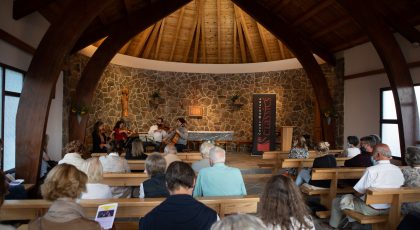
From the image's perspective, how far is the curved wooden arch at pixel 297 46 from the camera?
9.68 m

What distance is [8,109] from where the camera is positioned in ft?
19.6

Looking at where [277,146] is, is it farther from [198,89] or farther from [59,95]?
[59,95]

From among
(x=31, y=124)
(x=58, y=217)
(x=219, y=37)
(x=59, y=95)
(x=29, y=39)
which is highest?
(x=219, y=37)

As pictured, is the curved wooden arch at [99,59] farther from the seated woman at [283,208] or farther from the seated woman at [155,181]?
the seated woman at [283,208]

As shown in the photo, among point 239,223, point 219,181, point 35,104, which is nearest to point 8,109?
point 35,104

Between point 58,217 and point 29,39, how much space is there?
5.70 metres

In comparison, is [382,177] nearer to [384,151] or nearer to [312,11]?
[384,151]

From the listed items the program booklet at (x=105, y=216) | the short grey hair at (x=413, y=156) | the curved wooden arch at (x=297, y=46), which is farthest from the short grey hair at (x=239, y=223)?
the curved wooden arch at (x=297, y=46)

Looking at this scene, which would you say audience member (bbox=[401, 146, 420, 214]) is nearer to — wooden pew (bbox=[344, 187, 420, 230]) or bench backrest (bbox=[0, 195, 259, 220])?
wooden pew (bbox=[344, 187, 420, 230])

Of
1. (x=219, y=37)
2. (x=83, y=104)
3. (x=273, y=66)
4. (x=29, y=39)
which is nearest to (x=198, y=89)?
(x=219, y=37)

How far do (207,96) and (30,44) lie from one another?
7.37 m

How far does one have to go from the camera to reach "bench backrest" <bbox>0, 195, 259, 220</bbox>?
2789 millimetres

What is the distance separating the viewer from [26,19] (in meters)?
6.36

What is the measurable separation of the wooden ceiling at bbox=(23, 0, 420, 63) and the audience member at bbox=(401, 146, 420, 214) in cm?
425
